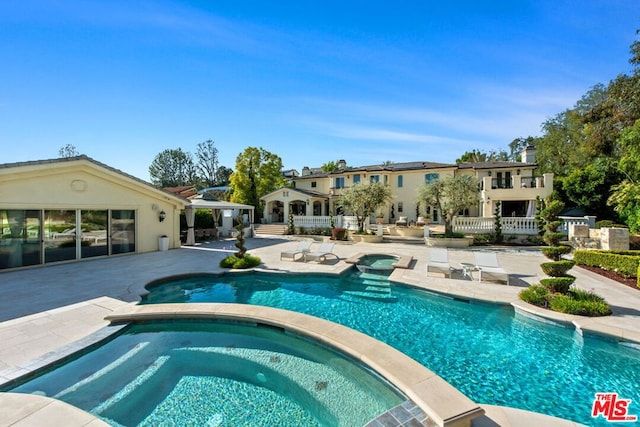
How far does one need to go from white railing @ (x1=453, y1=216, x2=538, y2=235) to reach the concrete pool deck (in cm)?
394

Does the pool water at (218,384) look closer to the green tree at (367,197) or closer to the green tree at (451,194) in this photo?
the green tree at (451,194)

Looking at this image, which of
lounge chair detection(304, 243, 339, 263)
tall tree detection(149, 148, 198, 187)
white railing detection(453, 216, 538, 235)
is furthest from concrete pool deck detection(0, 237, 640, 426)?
tall tree detection(149, 148, 198, 187)

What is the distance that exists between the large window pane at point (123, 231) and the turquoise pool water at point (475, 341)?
7.10 meters

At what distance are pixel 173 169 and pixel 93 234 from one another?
5694cm

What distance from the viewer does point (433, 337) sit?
22.2ft

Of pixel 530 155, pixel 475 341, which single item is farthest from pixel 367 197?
pixel 530 155

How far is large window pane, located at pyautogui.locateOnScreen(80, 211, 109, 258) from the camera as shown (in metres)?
14.1

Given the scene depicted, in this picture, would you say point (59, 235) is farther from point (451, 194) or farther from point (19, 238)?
point (451, 194)

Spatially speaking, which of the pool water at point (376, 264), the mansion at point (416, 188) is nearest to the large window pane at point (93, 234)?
the pool water at point (376, 264)

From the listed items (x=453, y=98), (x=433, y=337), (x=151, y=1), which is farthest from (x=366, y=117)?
(x=433, y=337)

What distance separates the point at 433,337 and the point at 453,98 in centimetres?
1474

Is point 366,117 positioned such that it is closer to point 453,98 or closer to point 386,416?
point 453,98

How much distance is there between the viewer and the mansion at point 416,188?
85.1 ft

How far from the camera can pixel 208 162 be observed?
64438 mm
